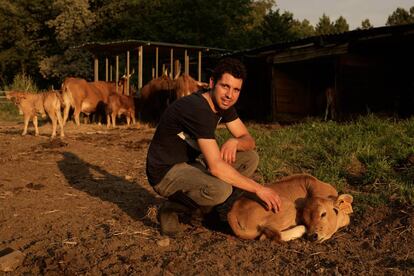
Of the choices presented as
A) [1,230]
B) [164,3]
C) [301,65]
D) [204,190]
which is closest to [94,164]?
[1,230]

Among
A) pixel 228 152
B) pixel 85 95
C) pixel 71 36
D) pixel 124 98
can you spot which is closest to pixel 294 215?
pixel 228 152

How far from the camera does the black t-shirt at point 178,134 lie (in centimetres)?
389

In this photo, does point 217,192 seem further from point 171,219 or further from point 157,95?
point 157,95

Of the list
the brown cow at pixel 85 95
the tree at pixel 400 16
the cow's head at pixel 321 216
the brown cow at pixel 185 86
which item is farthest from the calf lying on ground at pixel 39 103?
the tree at pixel 400 16

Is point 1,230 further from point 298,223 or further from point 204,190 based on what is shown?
point 298,223

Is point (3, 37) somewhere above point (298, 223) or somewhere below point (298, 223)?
above

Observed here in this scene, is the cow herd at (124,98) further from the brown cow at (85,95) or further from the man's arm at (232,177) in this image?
the man's arm at (232,177)

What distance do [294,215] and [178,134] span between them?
130 cm

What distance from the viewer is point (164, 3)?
106 feet

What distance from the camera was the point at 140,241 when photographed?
13.3 ft

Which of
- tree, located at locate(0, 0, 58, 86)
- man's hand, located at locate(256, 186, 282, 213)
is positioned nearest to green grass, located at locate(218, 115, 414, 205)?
man's hand, located at locate(256, 186, 282, 213)

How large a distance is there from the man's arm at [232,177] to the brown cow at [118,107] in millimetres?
11964

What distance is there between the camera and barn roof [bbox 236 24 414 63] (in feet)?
37.3

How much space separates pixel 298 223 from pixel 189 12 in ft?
96.6
